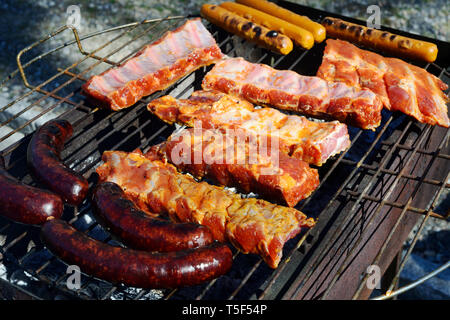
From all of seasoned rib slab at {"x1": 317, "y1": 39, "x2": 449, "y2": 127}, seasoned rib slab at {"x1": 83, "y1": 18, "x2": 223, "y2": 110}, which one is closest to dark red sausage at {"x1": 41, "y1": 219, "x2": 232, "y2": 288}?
seasoned rib slab at {"x1": 83, "y1": 18, "x2": 223, "y2": 110}

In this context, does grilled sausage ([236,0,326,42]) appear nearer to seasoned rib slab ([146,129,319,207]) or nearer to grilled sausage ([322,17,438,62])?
grilled sausage ([322,17,438,62])

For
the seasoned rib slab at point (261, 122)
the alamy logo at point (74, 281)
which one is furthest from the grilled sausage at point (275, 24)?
the alamy logo at point (74, 281)

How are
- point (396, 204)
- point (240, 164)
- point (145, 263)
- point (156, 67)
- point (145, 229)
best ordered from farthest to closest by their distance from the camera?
1. point (156, 67)
2. point (240, 164)
3. point (396, 204)
4. point (145, 229)
5. point (145, 263)

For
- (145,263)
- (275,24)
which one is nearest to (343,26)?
(275,24)

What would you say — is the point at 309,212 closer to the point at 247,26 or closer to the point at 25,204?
the point at 247,26

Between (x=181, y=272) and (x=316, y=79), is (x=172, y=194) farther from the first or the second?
(x=316, y=79)
